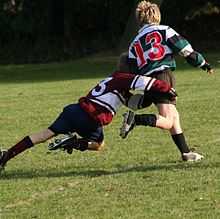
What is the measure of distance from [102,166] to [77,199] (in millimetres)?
1764

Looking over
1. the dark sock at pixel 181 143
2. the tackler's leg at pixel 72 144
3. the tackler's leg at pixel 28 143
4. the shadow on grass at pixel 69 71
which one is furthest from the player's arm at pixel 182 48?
the shadow on grass at pixel 69 71

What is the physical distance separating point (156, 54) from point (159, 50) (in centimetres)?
5

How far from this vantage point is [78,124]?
7613 mm

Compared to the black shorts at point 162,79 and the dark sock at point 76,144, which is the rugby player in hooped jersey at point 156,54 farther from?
the dark sock at point 76,144

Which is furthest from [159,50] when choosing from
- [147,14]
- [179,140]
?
[179,140]

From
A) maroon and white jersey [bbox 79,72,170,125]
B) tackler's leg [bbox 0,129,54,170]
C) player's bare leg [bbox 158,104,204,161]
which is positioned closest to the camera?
maroon and white jersey [bbox 79,72,170,125]

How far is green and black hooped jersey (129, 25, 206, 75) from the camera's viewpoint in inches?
303

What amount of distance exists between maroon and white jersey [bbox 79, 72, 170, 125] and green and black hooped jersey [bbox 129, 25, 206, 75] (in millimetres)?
233

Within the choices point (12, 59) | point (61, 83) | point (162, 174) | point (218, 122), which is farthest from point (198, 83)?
point (12, 59)

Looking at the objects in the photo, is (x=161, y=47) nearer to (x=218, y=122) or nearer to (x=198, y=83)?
(x=218, y=122)

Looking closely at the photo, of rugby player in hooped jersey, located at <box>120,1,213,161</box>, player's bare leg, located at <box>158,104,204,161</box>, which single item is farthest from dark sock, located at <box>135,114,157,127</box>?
player's bare leg, located at <box>158,104,204,161</box>

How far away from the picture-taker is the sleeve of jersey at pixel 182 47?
25.2 feet

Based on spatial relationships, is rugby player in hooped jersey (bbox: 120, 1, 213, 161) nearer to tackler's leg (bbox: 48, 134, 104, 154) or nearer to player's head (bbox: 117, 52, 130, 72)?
player's head (bbox: 117, 52, 130, 72)

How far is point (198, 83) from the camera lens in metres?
19.8
